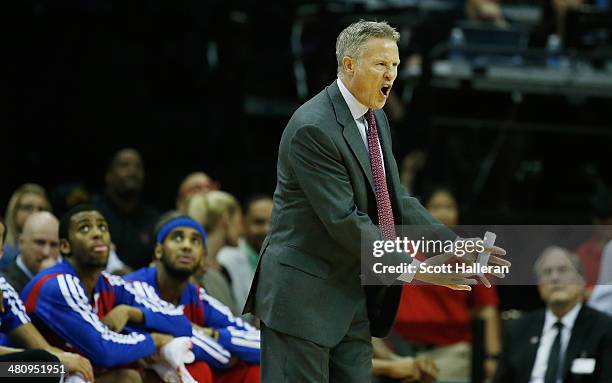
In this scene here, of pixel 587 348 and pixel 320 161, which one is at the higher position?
pixel 320 161

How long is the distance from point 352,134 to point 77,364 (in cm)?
163

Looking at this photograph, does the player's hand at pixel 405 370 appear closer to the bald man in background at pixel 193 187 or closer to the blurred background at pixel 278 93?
the bald man in background at pixel 193 187

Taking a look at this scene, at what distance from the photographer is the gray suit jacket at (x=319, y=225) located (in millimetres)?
4215

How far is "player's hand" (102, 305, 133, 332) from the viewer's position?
547cm

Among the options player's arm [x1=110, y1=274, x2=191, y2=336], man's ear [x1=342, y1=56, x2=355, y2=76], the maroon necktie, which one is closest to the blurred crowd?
player's arm [x1=110, y1=274, x2=191, y2=336]

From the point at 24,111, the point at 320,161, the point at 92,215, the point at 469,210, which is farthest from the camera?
Result: the point at 24,111

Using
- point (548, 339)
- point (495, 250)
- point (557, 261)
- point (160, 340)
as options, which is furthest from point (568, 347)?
point (495, 250)

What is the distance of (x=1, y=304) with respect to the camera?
5.15m

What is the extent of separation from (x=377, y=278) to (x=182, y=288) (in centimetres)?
Result: 184

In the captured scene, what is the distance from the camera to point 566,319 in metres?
6.61

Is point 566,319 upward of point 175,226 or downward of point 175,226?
downward

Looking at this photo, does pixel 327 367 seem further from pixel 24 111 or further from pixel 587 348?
pixel 24 111

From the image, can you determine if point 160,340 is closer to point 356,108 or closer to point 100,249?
point 100,249

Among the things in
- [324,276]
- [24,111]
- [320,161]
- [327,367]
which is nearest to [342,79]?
[320,161]
